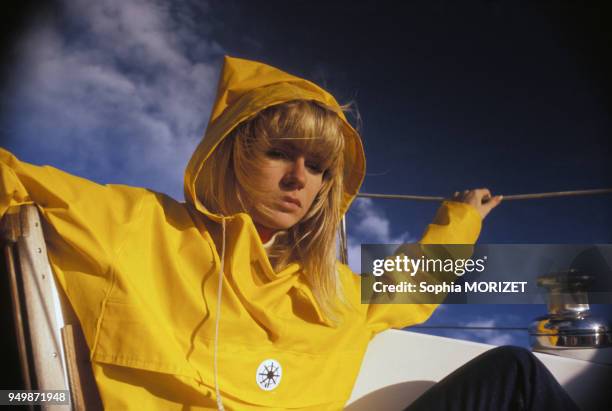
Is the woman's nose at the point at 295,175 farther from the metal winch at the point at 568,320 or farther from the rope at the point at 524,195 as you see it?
the metal winch at the point at 568,320

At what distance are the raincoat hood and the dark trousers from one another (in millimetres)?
344

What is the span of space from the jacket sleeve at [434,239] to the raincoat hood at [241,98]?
196mm

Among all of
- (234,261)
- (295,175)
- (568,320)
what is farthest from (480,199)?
(234,261)

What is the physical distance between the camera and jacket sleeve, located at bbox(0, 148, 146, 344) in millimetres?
576

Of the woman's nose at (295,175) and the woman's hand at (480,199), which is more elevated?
the woman's hand at (480,199)

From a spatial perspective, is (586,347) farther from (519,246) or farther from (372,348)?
(372,348)

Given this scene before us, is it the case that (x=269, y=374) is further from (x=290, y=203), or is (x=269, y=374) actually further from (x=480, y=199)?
(x=480, y=199)

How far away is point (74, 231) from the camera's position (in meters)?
0.58

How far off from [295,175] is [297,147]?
0.13 feet

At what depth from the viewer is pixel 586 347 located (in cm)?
91

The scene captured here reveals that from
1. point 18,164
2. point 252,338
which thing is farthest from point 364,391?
point 18,164

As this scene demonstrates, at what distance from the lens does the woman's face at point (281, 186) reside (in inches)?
30.9

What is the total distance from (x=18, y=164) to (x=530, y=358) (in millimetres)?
574

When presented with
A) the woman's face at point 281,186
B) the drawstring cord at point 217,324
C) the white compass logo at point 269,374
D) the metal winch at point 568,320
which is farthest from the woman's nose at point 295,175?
the metal winch at point 568,320
